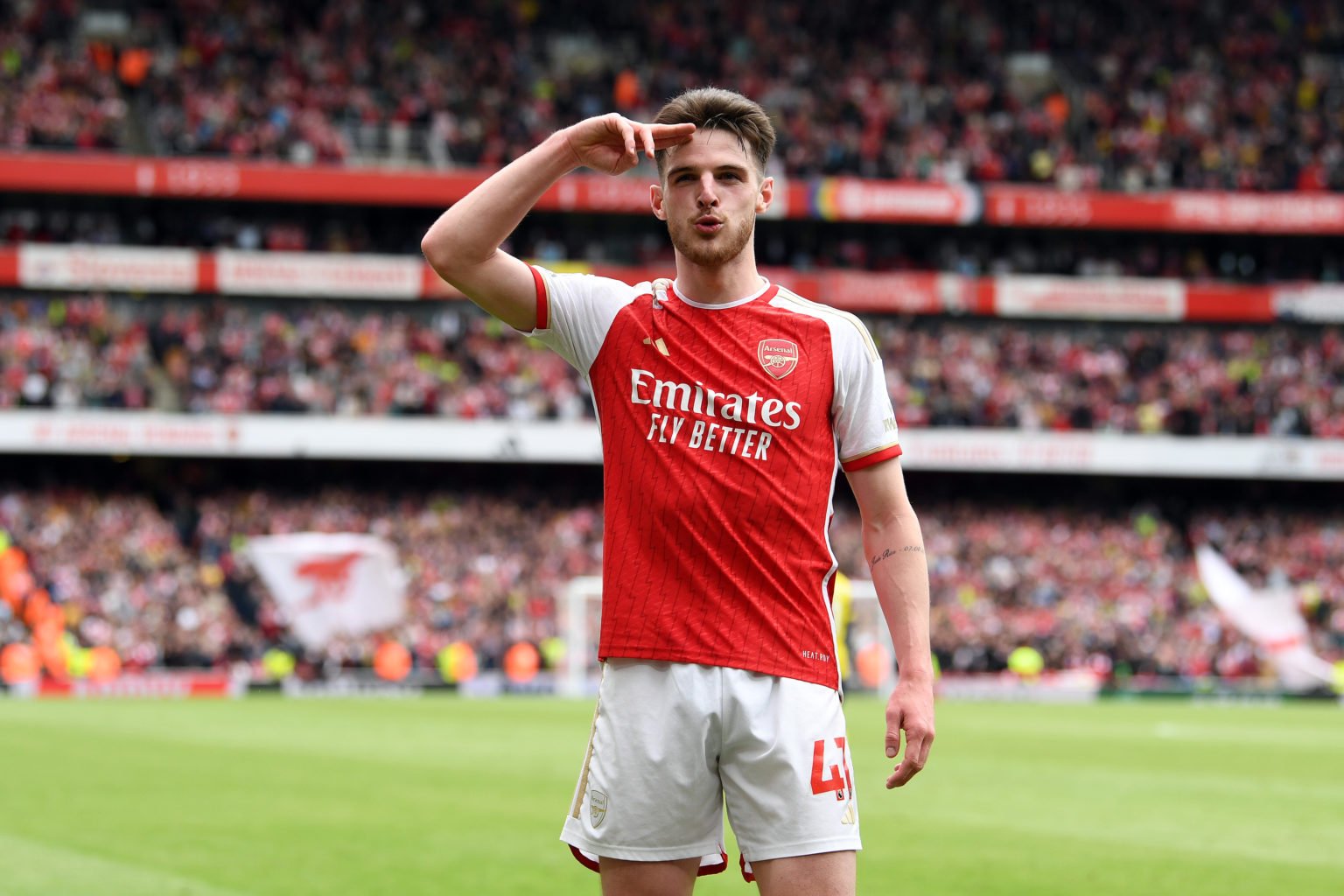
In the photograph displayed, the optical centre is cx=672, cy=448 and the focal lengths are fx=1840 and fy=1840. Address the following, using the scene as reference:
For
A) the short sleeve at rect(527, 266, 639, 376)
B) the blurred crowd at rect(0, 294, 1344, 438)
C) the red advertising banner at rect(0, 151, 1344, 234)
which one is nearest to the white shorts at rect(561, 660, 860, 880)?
the short sleeve at rect(527, 266, 639, 376)

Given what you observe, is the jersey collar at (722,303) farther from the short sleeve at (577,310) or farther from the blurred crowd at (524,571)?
the blurred crowd at (524,571)

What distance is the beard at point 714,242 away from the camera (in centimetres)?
441

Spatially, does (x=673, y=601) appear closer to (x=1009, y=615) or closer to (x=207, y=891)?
(x=207, y=891)

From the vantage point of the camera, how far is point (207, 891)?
933cm

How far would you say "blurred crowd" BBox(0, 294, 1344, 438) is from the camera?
42.3 metres

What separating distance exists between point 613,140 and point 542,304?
46cm

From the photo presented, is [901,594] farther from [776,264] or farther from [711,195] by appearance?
[776,264]

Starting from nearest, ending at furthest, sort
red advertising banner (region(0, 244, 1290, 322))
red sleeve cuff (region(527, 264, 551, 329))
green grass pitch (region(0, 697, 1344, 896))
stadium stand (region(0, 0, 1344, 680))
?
1. red sleeve cuff (region(527, 264, 551, 329))
2. green grass pitch (region(0, 697, 1344, 896))
3. stadium stand (region(0, 0, 1344, 680))
4. red advertising banner (region(0, 244, 1290, 322))

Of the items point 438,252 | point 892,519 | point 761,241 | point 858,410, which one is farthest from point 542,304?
point 761,241

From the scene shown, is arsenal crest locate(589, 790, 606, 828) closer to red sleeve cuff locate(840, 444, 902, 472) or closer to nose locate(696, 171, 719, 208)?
red sleeve cuff locate(840, 444, 902, 472)

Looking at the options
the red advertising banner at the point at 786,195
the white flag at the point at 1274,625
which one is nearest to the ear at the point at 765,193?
the white flag at the point at 1274,625

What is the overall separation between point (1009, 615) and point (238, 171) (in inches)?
818

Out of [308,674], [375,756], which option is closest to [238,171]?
[308,674]

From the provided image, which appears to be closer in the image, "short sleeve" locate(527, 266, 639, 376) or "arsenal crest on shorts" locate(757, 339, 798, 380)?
"arsenal crest on shorts" locate(757, 339, 798, 380)
